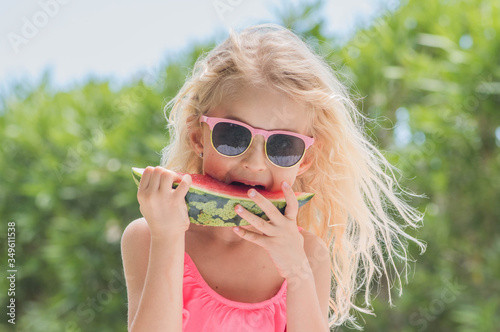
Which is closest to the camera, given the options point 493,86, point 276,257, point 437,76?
point 276,257

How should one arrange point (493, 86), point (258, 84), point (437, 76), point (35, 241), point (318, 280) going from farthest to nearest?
point (35, 241) < point (437, 76) < point (493, 86) < point (318, 280) < point (258, 84)

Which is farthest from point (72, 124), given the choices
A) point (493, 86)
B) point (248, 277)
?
point (248, 277)

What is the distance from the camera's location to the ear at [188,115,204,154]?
8.16 ft

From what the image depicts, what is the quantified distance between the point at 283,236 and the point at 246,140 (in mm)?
364

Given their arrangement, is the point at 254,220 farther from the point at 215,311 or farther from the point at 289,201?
the point at 215,311

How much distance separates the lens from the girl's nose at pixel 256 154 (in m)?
2.16

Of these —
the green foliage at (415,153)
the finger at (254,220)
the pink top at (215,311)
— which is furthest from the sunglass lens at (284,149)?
the green foliage at (415,153)

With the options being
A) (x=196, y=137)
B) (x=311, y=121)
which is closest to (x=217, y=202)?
(x=196, y=137)

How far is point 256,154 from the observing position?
2160 millimetres

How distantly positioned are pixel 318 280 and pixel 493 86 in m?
2.59

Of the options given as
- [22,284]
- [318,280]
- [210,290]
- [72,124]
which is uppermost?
[210,290]

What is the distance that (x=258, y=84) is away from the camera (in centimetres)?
224

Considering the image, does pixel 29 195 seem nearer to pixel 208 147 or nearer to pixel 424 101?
pixel 424 101

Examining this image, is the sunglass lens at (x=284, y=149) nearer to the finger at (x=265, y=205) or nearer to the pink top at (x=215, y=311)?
the finger at (x=265, y=205)
